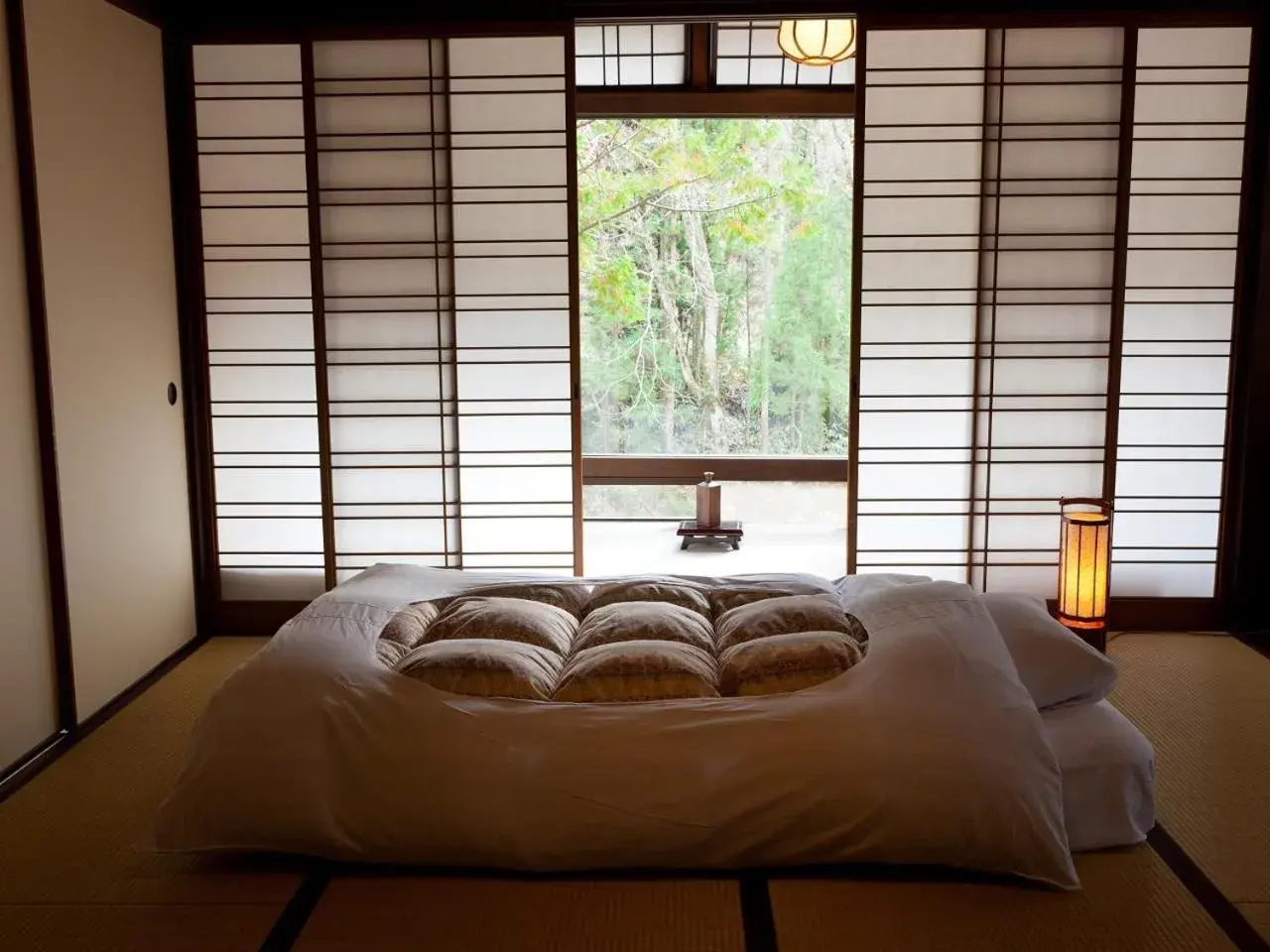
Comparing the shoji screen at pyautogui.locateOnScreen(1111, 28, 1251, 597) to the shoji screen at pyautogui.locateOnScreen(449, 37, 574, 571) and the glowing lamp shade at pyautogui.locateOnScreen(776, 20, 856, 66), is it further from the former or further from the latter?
the shoji screen at pyautogui.locateOnScreen(449, 37, 574, 571)

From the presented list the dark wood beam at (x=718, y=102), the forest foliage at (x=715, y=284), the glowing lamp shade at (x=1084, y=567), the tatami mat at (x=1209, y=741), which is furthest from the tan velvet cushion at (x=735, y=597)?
the forest foliage at (x=715, y=284)

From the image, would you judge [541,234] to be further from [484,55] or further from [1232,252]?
[1232,252]

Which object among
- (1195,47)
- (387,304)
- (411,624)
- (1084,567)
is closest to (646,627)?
(411,624)

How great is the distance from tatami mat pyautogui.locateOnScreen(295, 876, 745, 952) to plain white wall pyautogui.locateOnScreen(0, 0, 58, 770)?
1443 mm

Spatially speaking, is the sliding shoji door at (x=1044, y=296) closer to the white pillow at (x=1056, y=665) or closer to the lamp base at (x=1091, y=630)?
the lamp base at (x=1091, y=630)

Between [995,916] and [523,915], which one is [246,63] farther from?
[995,916]

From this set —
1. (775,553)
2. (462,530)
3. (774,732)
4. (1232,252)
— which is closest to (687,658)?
(774,732)

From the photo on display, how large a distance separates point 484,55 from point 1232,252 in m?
3.17

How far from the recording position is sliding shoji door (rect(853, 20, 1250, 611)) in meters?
4.50

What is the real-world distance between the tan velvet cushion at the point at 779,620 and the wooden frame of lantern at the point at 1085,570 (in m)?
1.51

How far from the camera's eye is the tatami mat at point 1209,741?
273cm

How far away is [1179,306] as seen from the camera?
15.0 feet

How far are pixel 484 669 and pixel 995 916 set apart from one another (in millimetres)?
1267

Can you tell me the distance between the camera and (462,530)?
4781 millimetres
